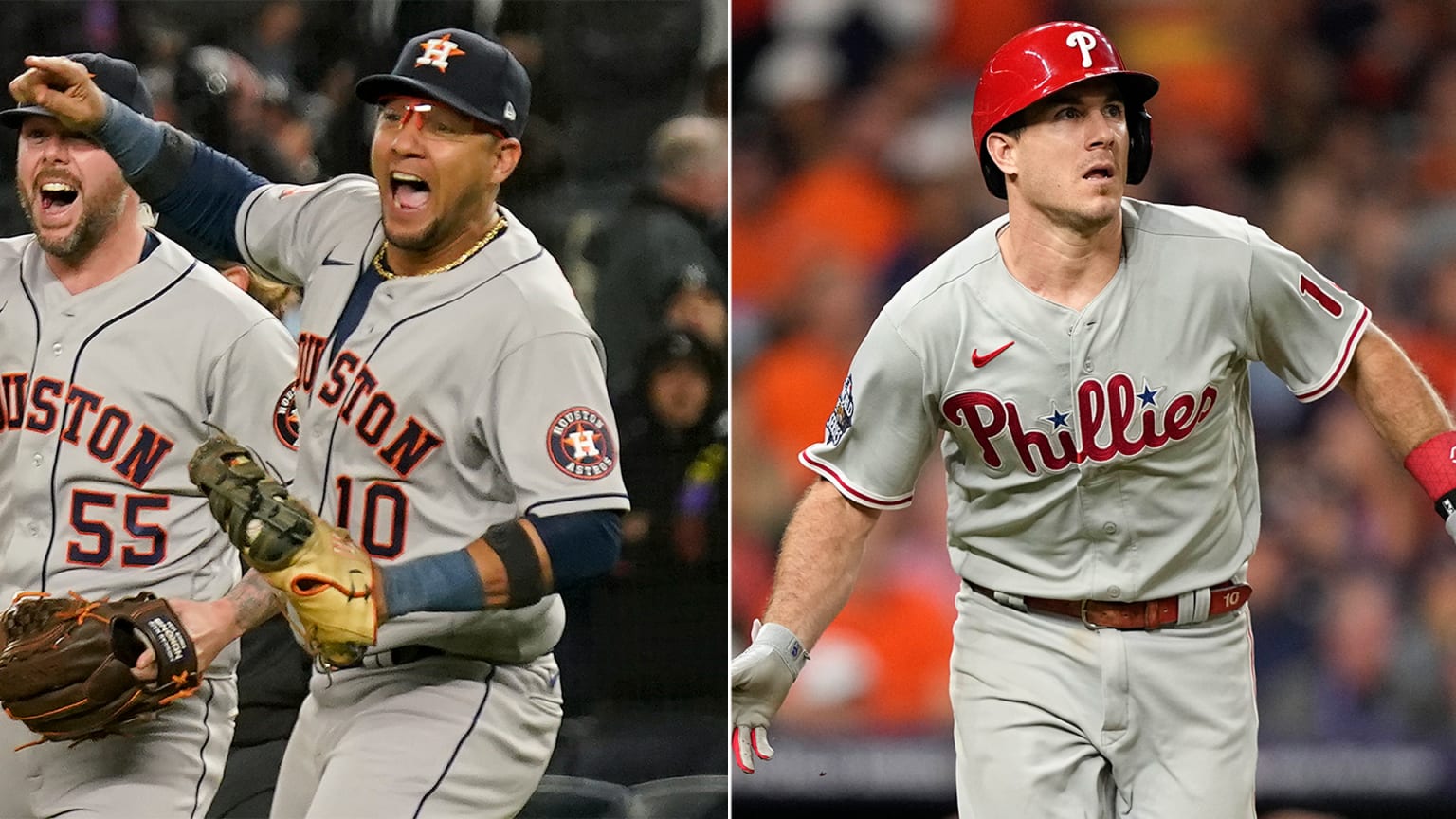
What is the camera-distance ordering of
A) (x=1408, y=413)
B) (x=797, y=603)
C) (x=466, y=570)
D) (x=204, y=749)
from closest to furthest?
(x=1408, y=413)
(x=797, y=603)
(x=466, y=570)
(x=204, y=749)

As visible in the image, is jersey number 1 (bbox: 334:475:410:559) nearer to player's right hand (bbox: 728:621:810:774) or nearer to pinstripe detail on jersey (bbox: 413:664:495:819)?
pinstripe detail on jersey (bbox: 413:664:495:819)

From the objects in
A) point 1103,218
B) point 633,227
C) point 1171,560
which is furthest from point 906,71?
point 1171,560

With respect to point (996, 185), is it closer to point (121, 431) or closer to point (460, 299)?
point (460, 299)

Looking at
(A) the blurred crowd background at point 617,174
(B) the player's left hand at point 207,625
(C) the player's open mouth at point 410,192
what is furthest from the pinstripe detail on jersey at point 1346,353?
(B) the player's left hand at point 207,625

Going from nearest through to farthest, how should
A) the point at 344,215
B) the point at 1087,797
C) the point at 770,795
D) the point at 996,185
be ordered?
the point at 1087,797 < the point at 996,185 < the point at 344,215 < the point at 770,795

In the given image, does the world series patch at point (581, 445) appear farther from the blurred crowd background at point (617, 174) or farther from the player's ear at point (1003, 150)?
the player's ear at point (1003, 150)

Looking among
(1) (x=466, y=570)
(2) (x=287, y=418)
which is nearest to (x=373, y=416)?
(2) (x=287, y=418)

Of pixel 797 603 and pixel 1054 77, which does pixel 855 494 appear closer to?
pixel 797 603
